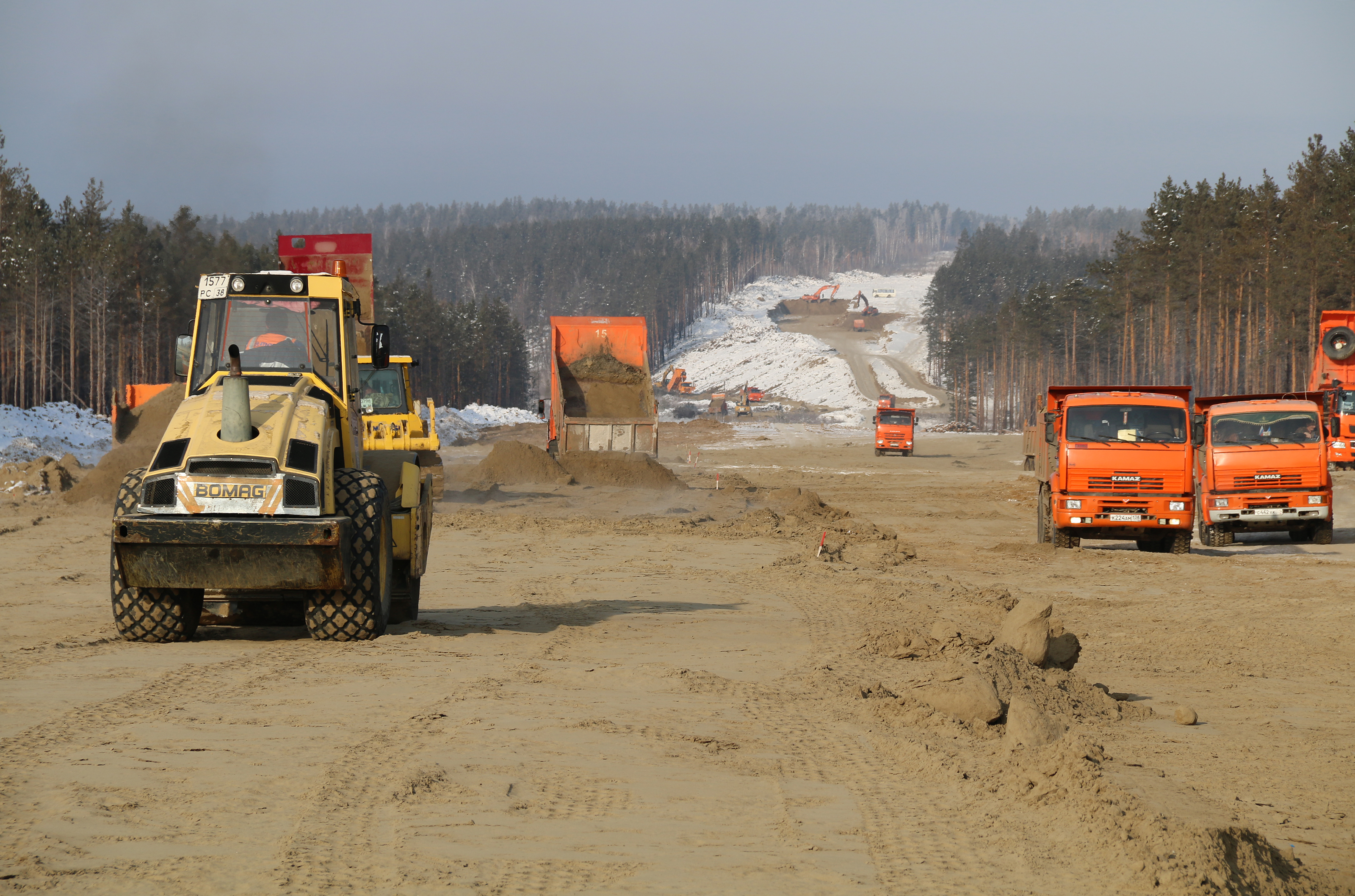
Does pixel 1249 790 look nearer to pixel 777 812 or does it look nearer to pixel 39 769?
pixel 777 812

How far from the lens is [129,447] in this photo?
25.4 metres

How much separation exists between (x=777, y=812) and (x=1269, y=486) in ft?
60.8

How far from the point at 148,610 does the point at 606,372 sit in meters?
23.4

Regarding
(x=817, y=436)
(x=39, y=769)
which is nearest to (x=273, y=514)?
(x=39, y=769)

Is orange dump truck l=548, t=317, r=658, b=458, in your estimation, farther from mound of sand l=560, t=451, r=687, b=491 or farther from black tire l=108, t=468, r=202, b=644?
black tire l=108, t=468, r=202, b=644

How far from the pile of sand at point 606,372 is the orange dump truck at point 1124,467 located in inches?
558

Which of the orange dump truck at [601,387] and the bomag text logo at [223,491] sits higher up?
the orange dump truck at [601,387]

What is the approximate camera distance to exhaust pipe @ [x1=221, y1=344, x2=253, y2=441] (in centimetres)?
921

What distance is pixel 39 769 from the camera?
5.78m

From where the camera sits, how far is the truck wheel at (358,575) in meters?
9.62

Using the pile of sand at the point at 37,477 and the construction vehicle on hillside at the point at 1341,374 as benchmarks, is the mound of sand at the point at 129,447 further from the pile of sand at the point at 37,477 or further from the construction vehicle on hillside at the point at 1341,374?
the construction vehicle on hillside at the point at 1341,374

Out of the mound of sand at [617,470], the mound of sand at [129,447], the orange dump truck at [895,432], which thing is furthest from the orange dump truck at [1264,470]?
the orange dump truck at [895,432]

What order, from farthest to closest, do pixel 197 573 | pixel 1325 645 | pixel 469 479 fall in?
pixel 469 479 < pixel 1325 645 < pixel 197 573

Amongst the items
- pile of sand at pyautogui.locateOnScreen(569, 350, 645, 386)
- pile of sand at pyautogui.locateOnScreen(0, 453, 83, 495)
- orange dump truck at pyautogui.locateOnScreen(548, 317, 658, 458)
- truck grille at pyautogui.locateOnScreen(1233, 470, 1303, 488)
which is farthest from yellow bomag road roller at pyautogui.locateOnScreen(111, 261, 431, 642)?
pile of sand at pyautogui.locateOnScreen(569, 350, 645, 386)
